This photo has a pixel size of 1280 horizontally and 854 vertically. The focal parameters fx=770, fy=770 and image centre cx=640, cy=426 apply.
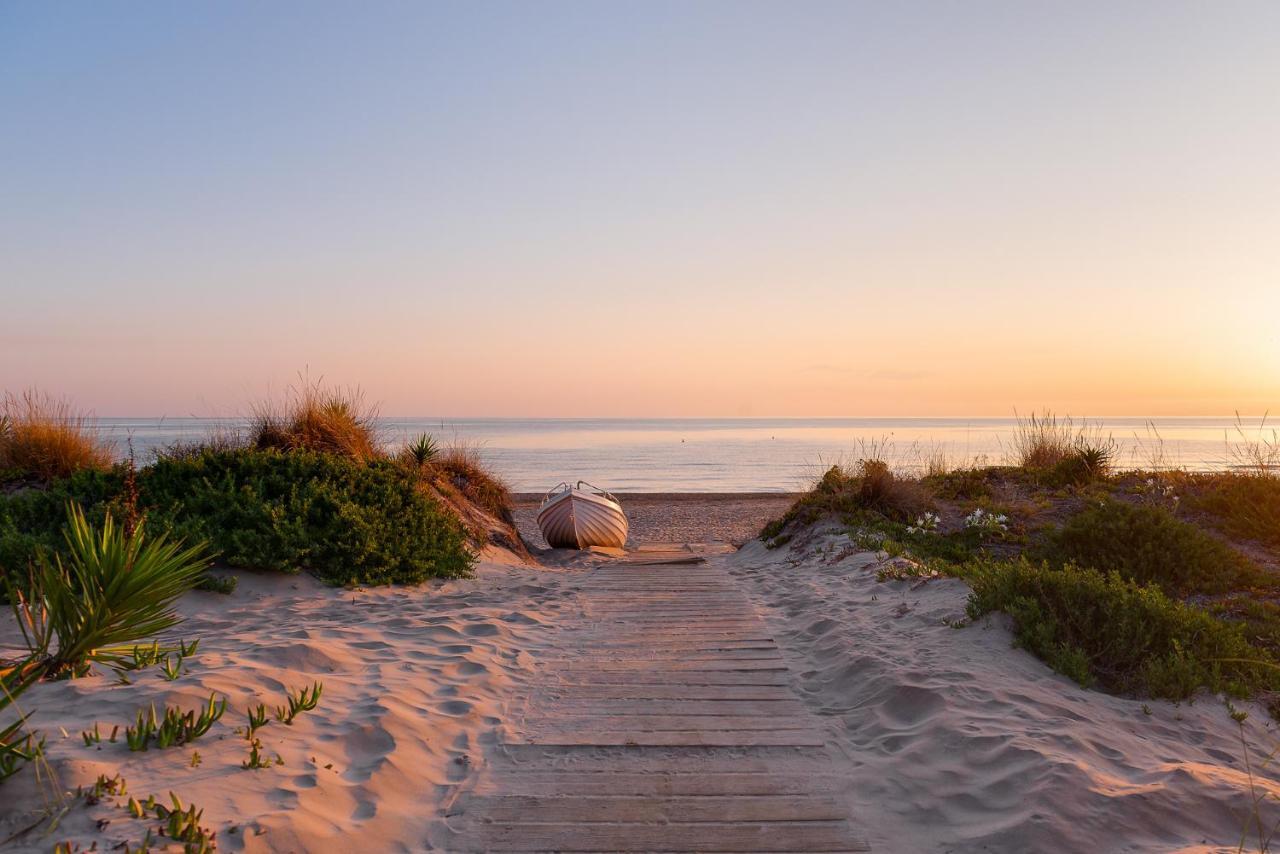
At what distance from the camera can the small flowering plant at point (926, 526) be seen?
34.6 feet

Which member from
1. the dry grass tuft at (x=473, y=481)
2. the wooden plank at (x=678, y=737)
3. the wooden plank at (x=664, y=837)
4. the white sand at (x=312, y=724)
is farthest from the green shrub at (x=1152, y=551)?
the dry grass tuft at (x=473, y=481)

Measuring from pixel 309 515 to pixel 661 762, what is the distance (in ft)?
19.0

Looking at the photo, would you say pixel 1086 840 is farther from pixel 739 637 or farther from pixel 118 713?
pixel 118 713

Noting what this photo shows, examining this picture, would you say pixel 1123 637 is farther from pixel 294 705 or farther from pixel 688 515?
pixel 688 515

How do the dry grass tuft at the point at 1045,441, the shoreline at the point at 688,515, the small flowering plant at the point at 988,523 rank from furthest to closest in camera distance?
the shoreline at the point at 688,515 < the dry grass tuft at the point at 1045,441 < the small flowering plant at the point at 988,523

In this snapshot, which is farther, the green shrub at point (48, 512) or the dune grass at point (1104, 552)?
the green shrub at point (48, 512)

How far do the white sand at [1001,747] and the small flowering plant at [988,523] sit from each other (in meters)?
3.80

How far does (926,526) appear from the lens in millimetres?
10758

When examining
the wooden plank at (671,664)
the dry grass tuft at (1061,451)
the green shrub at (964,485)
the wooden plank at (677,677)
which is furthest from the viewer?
the dry grass tuft at (1061,451)

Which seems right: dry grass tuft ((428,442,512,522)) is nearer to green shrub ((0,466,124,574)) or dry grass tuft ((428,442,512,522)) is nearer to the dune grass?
the dune grass

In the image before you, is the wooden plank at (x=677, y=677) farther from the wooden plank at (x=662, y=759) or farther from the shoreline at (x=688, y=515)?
the shoreline at (x=688, y=515)

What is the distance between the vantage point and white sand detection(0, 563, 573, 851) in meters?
3.04

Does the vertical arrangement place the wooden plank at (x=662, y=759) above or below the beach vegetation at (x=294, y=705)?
below

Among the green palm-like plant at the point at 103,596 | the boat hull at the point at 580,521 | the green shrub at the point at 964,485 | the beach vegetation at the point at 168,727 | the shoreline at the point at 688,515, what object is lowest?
the shoreline at the point at 688,515
